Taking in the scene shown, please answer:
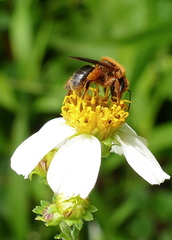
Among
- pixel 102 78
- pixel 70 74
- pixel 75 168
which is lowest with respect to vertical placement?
pixel 70 74

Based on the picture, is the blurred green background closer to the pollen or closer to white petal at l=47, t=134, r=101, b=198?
the pollen

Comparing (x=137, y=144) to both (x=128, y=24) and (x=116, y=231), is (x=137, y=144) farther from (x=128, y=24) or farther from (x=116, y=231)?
(x=128, y=24)

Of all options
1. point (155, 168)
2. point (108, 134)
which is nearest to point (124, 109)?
point (108, 134)

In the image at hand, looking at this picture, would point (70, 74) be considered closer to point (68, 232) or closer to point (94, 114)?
point (94, 114)

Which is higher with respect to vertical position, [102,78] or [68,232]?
[102,78]

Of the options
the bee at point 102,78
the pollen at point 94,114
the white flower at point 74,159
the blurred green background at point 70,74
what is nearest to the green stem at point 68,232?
the white flower at point 74,159

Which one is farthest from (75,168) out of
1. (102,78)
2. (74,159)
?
(102,78)

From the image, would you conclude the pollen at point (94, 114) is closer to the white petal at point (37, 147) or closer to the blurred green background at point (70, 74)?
the white petal at point (37, 147)
